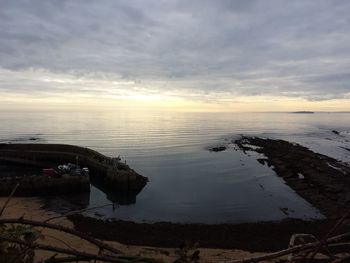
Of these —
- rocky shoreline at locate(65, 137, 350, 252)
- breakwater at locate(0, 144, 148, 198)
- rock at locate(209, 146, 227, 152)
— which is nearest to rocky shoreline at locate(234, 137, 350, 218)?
rocky shoreline at locate(65, 137, 350, 252)

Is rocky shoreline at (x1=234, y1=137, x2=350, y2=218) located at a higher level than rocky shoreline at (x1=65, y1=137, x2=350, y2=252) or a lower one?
higher

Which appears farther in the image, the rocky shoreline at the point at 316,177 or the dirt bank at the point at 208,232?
the rocky shoreline at the point at 316,177

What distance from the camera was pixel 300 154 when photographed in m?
59.1

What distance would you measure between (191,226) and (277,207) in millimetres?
9721

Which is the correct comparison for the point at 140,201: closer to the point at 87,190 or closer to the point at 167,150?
the point at 87,190

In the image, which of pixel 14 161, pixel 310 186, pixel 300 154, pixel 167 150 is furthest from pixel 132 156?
pixel 310 186

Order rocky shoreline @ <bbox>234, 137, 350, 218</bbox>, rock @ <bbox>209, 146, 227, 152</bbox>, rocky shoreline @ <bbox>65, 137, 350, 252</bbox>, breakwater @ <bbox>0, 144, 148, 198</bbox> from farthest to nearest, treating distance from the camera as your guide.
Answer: rock @ <bbox>209, 146, 227, 152</bbox> < breakwater @ <bbox>0, 144, 148, 198</bbox> < rocky shoreline @ <bbox>234, 137, 350, 218</bbox> < rocky shoreline @ <bbox>65, 137, 350, 252</bbox>

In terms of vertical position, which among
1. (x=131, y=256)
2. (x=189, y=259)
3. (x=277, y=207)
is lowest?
(x=277, y=207)

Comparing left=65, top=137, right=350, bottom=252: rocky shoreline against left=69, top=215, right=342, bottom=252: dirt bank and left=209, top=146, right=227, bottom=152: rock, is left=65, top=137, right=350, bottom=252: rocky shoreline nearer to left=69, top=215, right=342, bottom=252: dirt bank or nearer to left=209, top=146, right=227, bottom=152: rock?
left=69, top=215, right=342, bottom=252: dirt bank

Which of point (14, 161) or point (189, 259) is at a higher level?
point (189, 259)

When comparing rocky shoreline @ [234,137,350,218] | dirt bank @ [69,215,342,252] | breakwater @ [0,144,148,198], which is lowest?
dirt bank @ [69,215,342,252]

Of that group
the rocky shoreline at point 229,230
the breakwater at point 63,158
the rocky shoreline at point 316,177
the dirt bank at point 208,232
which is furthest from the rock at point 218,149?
the dirt bank at point 208,232

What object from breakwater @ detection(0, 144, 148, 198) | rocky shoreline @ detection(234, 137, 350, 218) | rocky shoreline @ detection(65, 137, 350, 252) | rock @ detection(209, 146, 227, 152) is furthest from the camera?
rock @ detection(209, 146, 227, 152)

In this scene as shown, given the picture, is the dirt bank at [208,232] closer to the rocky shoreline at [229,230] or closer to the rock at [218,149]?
the rocky shoreline at [229,230]
